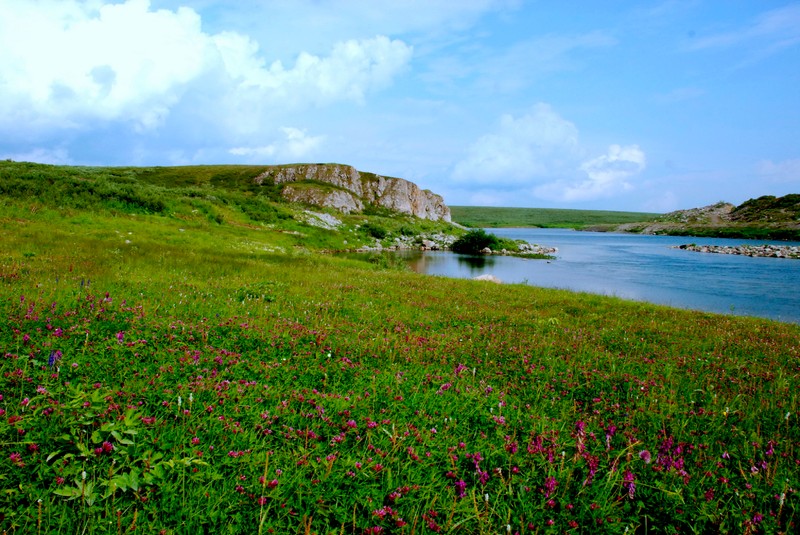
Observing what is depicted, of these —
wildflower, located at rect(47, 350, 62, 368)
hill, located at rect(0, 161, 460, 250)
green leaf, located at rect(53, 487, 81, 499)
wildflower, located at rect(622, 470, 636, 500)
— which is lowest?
wildflower, located at rect(622, 470, 636, 500)

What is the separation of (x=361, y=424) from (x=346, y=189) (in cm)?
13031

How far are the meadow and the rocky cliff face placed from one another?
10326 centimetres

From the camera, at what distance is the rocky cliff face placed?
112 meters

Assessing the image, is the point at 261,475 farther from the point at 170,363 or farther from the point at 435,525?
the point at 170,363

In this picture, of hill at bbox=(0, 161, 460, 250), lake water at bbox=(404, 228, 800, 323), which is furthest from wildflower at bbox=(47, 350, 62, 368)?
hill at bbox=(0, 161, 460, 250)

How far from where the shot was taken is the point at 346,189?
130500 mm

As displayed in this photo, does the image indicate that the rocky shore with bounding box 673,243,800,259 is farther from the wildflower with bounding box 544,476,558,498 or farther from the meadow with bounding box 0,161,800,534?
the wildflower with bounding box 544,476,558,498

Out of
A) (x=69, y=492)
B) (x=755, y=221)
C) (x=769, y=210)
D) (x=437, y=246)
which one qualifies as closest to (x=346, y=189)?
(x=437, y=246)

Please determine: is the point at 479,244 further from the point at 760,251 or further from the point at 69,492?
the point at 69,492

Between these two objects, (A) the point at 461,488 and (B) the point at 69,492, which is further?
(A) the point at 461,488

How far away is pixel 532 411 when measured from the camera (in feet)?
17.8

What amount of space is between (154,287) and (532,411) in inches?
392

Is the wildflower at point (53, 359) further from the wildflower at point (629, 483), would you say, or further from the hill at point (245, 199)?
the hill at point (245, 199)

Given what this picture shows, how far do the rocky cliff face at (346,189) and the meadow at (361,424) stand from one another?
4065 inches
